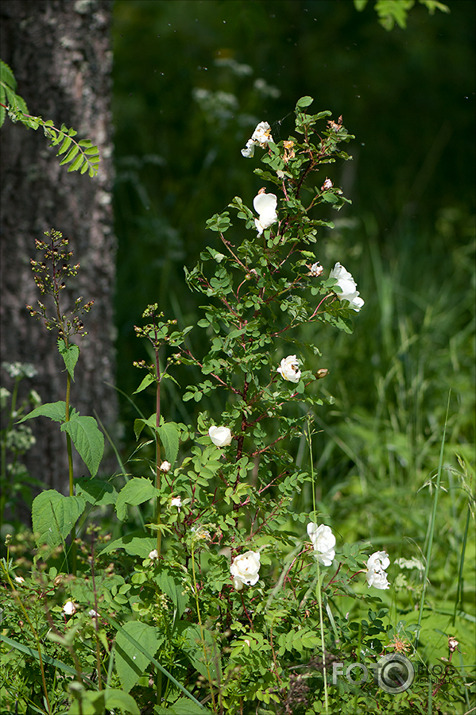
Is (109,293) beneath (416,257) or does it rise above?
above

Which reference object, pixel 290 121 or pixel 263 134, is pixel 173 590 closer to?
pixel 263 134

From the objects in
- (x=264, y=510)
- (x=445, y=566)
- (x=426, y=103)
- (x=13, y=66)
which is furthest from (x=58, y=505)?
(x=426, y=103)

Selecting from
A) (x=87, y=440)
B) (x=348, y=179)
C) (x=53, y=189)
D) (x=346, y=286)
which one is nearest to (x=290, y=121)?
(x=53, y=189)

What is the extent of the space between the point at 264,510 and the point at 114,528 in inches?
36.6

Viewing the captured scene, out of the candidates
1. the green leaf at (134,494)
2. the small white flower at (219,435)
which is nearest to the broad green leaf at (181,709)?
the green leaf at (134,494)

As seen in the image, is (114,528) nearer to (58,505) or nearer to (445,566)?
(58,505)

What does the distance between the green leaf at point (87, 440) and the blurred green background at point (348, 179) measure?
963 millimetres

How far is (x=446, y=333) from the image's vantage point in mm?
3500

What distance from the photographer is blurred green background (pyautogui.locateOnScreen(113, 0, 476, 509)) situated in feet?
9.10

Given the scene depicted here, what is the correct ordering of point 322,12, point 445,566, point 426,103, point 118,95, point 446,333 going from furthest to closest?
point 426,103
point 118,95
point 322,12
point 446,333
point 445,566

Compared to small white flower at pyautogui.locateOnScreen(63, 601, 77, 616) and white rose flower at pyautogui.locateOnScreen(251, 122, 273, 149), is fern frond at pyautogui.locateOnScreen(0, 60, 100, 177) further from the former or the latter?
small white flower at pyautogui.locateOnScreen(63, 601, 77, 616)

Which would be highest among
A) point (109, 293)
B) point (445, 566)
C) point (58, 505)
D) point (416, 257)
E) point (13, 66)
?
point (13, 66)

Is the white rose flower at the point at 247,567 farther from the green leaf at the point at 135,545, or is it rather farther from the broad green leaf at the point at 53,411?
the broad green leaf at the point at 53,411

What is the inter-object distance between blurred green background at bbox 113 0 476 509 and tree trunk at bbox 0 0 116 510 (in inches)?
10.7
